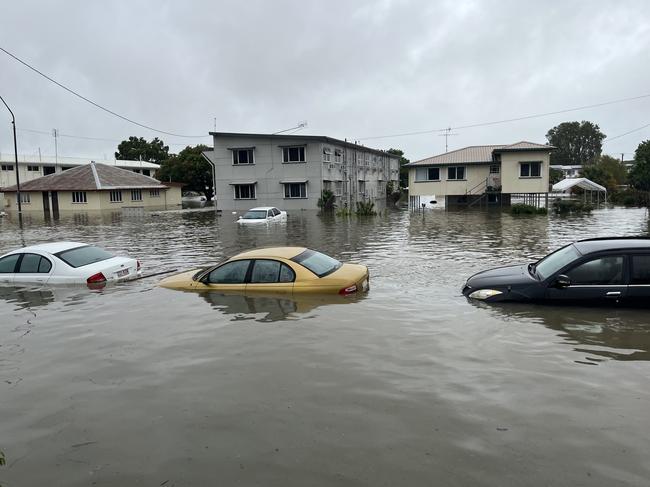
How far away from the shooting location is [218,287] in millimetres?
11836

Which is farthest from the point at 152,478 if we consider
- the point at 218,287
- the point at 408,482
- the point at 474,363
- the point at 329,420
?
the point at 218,287

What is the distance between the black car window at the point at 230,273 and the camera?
11.7 metres

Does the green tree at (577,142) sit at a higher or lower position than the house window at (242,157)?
higher

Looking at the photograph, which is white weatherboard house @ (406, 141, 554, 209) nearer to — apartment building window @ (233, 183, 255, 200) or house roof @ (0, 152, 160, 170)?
apartment building window @ (233, 183, 255, 200)

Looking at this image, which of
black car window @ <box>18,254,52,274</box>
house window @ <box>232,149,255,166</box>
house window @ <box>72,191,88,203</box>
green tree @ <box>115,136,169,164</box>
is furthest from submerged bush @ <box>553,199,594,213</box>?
green tree @ <box>115,136,169,164</box>

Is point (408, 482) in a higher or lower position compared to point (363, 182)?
lower

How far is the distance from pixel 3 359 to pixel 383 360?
5977mm

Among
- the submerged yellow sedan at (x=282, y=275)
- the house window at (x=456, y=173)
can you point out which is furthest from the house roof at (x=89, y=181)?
the submerged yellow sedan at (x=282, y=275)

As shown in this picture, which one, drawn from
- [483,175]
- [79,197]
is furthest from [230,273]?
[79,197]

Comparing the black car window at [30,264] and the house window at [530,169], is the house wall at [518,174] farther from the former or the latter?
the black car window at [30,264]

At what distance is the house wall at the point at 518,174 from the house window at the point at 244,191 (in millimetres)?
22732

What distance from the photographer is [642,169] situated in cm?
6444

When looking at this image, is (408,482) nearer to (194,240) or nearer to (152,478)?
(152,478)

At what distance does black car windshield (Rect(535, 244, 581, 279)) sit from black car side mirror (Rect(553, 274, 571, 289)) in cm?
26
